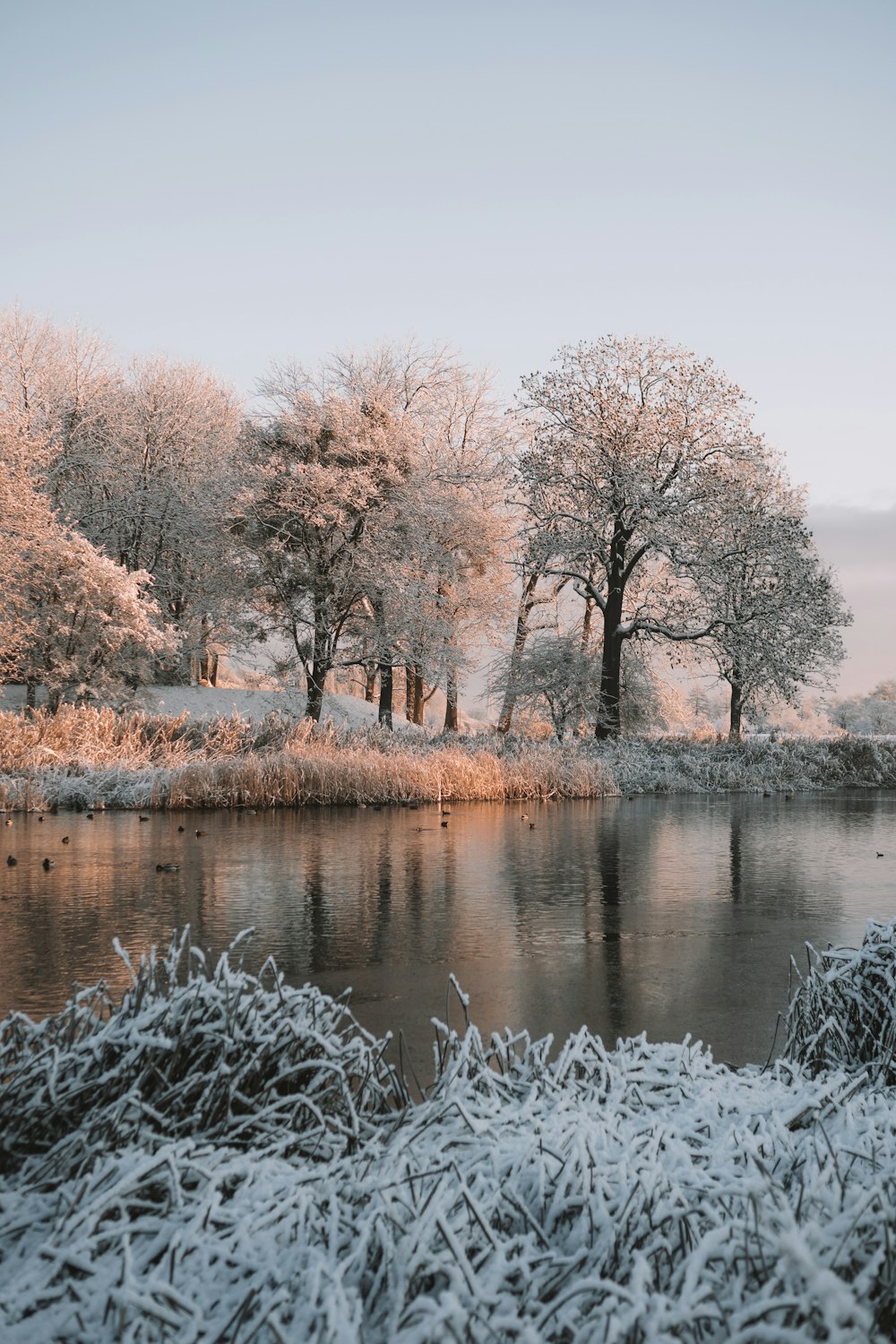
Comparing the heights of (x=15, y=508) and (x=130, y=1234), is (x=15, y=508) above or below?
above

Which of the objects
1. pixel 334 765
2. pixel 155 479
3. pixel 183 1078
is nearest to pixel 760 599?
pixel 334 765

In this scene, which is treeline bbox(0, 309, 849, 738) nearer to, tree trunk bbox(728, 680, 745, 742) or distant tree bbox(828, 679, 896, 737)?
tree trunk bbox(728, 680, 745, 742)

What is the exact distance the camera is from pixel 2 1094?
8.84 feet

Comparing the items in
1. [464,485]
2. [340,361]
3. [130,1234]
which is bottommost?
[130,1234]

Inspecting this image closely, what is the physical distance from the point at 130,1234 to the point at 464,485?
35.7m

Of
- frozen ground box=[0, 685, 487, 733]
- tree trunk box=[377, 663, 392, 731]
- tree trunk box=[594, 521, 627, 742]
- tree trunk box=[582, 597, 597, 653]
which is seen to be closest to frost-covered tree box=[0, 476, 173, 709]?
frozen ground box=[0, 685, 487, 733]

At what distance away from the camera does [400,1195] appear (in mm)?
2229

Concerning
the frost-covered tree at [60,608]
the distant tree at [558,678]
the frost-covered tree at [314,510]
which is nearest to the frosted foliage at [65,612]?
Result: the frost-covered tree at [60,608]

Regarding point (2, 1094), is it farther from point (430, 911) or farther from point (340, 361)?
point (340, 361)

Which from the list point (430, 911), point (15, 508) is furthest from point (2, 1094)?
point (15, 508)

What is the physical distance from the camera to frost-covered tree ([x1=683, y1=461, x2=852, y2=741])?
27156mm

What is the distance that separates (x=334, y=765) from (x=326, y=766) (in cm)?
15

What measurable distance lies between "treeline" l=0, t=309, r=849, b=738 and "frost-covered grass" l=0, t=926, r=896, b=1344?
24.7 m

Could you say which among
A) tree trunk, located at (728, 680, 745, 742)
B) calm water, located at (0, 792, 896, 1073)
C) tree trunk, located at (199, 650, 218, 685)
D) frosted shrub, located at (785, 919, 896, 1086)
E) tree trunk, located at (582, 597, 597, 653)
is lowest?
calm water, located at (0, 792, 896, 1073)
